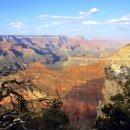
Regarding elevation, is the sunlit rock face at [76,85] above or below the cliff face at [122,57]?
below

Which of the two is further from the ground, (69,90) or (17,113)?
(17,113)

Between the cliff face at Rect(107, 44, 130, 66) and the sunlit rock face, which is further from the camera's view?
the cliff face at Rect(107, 44, 130, 66)

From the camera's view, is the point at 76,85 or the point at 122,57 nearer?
the point at 122,57

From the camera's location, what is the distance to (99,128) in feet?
81.5

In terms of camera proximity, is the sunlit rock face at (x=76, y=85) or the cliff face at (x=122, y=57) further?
the cliff face at (x=122, y=57)

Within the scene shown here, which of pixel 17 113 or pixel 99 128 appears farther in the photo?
pixel 99 128

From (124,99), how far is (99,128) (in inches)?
121

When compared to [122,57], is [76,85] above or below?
below

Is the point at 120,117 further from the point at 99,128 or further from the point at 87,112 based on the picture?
the point at 87,112

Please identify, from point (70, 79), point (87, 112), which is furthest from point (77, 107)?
point (70, 79)

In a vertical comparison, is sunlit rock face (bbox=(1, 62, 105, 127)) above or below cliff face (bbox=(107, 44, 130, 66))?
below

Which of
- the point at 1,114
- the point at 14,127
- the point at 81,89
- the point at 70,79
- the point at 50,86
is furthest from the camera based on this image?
the point at 70,79

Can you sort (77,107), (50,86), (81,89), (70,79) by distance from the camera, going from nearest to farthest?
(77,107), (81,89), (50,86), (70,79)

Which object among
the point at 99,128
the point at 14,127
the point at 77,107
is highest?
the point at 14,127
